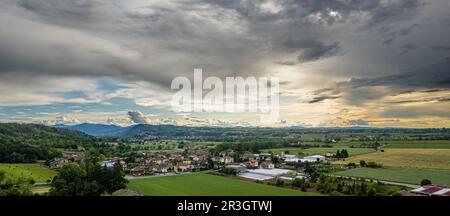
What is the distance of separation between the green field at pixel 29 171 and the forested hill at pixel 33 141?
24 centimetres

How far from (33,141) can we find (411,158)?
445 inches

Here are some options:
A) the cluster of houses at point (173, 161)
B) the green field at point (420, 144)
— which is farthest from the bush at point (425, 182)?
the cluster of houses at point (173, 161)

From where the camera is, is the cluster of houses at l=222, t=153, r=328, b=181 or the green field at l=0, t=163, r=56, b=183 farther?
the cluster of houses at l=222, t=153, r=328, b=181

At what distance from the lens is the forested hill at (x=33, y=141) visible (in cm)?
781

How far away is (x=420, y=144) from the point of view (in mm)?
9562

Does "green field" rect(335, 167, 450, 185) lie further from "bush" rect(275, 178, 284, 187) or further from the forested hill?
the forested hill

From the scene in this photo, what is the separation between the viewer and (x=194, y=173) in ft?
24.2

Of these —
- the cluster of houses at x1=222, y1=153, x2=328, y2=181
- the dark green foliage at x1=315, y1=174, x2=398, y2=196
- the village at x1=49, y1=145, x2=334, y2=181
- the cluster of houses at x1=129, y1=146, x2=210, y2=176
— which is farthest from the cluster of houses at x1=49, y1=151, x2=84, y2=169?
the dark green foliage at x1=315, y1=174, x2=398, y2=196

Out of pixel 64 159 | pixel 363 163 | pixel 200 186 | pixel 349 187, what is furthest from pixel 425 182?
pixel 64 159

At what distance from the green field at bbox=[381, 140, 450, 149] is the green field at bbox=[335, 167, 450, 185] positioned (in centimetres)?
95

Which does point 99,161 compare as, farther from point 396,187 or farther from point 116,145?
point 396,187

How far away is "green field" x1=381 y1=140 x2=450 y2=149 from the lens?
751 cm
